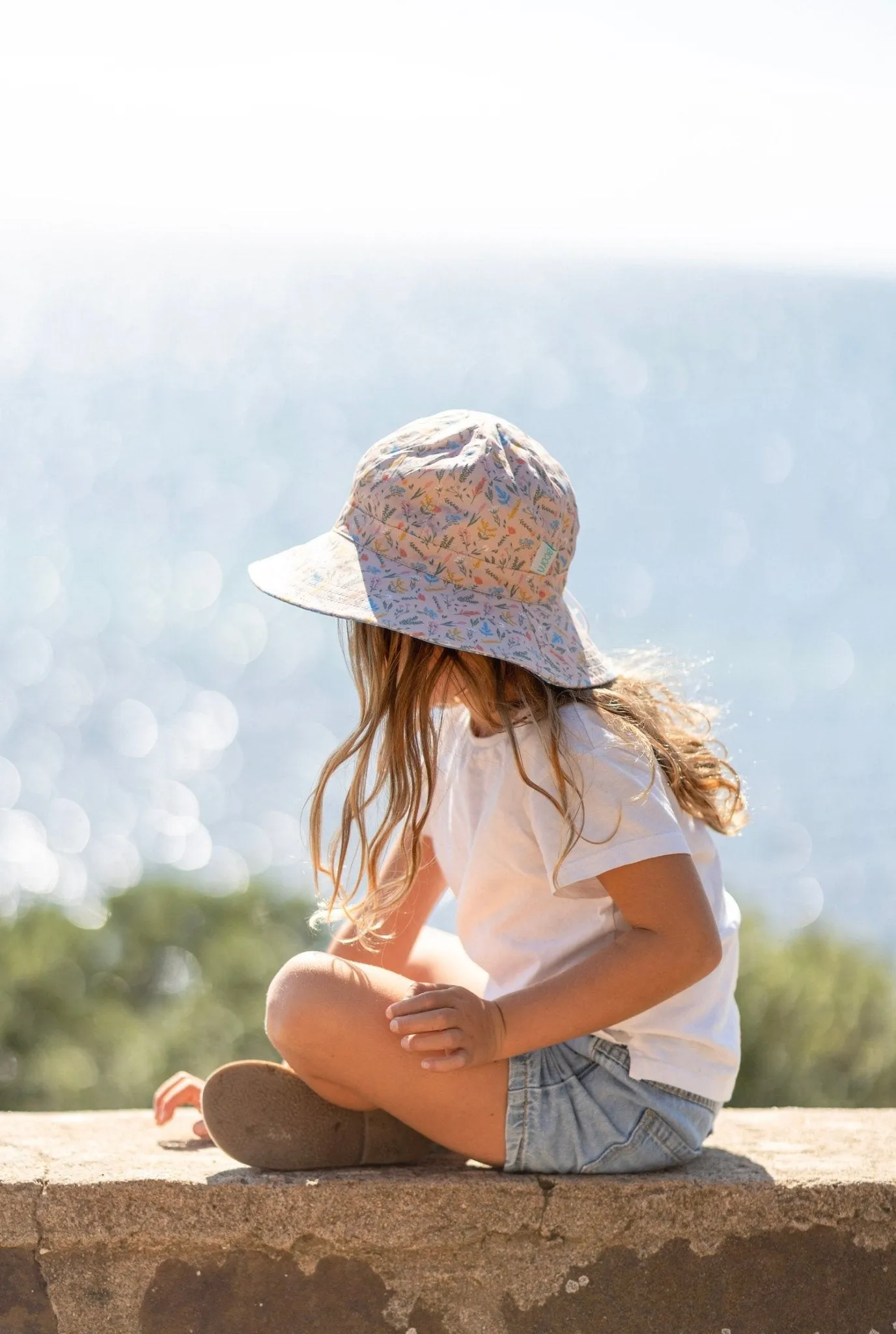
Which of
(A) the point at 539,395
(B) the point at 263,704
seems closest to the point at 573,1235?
(B) the point at 263,704

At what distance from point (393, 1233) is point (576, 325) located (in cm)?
4546

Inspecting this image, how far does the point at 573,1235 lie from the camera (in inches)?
74.0

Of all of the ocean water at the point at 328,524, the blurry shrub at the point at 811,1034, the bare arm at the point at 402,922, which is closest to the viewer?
the bare arm at the point at 402,922

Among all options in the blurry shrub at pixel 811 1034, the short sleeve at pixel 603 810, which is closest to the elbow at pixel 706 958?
the short sleeve at pixel 603 810

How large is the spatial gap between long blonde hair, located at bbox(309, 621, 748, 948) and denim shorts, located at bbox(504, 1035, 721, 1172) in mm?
303

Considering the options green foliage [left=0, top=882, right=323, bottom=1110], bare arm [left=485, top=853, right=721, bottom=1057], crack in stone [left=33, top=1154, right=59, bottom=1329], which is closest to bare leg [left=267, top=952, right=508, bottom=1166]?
bare arm [left=485, top=853, right=721, bottom=1057]

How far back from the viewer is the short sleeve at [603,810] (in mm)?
1799

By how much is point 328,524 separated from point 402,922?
20.6m

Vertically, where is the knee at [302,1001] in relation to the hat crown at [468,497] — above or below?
below

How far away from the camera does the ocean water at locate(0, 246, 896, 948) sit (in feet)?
42.0

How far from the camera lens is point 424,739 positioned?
1.92 meters

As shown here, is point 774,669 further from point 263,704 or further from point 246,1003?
point 246,1003

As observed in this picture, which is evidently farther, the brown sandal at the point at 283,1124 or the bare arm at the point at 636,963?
the brown sandal at the point at 283,1124

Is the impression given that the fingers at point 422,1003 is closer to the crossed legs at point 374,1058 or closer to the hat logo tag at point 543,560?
the crossed legs at point 374,1058
